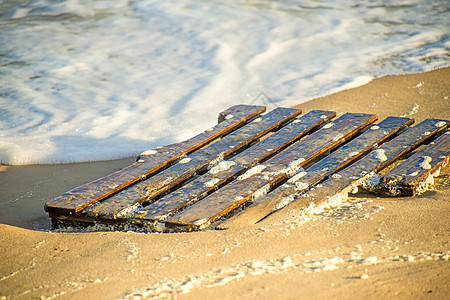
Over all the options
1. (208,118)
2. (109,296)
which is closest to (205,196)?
(109,296)

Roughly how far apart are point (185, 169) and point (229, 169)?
0.25 m

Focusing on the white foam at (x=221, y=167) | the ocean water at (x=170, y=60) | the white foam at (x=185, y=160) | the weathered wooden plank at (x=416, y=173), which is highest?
the white foam at (x=221, y=167)

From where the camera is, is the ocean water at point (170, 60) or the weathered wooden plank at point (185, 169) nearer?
the weathered wooden plank at point (185, 169)

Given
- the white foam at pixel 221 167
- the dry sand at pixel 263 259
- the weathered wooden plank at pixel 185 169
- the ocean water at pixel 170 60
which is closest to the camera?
the dry sand at pixel 263 259

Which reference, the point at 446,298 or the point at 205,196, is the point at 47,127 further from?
the point at 446,298

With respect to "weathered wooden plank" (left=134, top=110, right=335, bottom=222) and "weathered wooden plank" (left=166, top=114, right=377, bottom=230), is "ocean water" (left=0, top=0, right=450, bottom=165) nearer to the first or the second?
"weathered wooden plank" (left=134, top=110, right=335, bottom=222)

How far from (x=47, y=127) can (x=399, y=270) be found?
11.6ft

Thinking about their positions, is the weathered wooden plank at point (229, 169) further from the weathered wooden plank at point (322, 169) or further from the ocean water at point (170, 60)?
the ocean water at point (170, 60)

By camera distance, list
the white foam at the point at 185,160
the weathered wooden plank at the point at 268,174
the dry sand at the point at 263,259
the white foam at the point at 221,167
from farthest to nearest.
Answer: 1. the white foam at the point at 185,160
2. the white foam at the point at 221,167
3. the weathered wooden plank at the point at 268,174
4. the dry sand at the point at 263,259

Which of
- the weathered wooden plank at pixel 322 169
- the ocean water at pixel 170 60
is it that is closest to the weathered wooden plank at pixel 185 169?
the weathered wooden plank at pixel 322 169

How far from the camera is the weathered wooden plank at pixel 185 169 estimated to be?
2.46 meters

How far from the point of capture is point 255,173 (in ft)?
8.91

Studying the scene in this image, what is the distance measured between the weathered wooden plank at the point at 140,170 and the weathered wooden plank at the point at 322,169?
0.71 meters

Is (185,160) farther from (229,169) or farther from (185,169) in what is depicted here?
(229,169)
